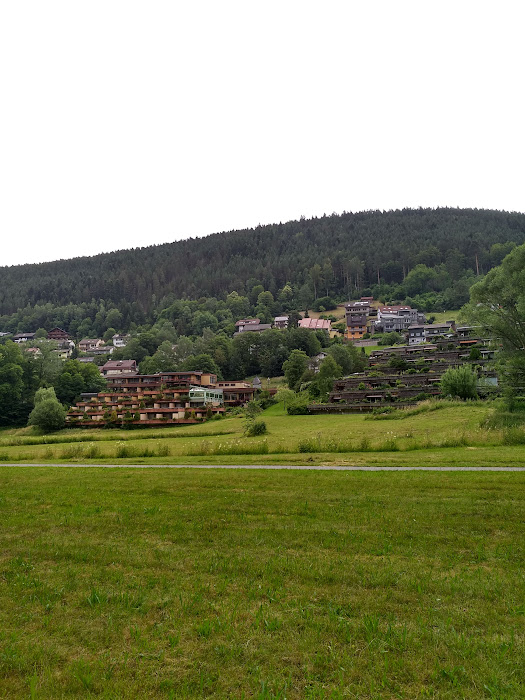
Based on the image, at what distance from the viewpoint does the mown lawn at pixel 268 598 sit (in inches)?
183

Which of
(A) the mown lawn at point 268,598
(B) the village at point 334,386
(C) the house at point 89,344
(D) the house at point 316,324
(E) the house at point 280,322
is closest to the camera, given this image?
(A) the mown lawn at point 268,598

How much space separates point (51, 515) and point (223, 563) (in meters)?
5.72

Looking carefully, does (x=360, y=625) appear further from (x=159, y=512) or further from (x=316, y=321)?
(x=316, y=321)

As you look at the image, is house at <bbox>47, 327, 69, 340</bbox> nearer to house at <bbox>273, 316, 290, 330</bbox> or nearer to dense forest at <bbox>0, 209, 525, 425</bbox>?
dense forest at <bbox>0, 209, 525, 425</bbox>

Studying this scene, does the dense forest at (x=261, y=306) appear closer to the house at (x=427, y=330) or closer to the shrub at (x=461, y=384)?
the house at (x=427, y=330)

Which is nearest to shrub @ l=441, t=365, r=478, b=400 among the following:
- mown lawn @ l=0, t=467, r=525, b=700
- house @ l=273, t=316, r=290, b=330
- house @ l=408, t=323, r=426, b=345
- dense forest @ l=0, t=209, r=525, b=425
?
dense forest @ l=0, t=209, r=525, b=425

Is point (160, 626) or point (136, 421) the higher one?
point (160, 626)

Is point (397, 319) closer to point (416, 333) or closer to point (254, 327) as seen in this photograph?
point (416, 333)

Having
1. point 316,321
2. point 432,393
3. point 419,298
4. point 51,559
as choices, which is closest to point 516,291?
point 432,393

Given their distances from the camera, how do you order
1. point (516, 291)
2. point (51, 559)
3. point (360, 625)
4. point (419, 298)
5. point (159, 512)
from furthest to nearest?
1. point (419, 298)
2. point (516, 291)
3. point (159, 512)
4. point (51, 559)
5. point (360, 625)

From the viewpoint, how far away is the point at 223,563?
755cm

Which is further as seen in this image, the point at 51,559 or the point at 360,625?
the point at 51,559

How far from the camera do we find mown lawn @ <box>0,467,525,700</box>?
4660 millimetres

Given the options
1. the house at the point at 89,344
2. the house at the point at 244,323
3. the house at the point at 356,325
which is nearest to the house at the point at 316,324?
the house at the point at 356,325
